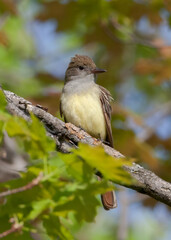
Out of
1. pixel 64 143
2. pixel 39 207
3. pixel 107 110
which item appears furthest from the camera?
pixel 107 110

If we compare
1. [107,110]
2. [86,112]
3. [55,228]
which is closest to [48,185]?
[55,228]

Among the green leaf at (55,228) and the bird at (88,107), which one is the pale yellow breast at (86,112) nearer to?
the bird at (88,107)

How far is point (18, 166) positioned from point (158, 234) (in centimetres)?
596

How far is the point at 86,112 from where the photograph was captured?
213 inches

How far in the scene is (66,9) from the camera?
6.91 m

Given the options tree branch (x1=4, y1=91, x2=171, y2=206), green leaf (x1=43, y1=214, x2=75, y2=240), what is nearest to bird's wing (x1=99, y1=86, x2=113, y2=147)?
tree branch (x1=4, y1=91, x2=171, y2=206)

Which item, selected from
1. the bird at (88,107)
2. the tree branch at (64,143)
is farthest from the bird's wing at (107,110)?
the tree branch at (64,143)

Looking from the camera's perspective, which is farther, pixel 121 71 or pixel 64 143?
pixel 121 71

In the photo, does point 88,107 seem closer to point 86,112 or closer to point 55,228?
point 86,112

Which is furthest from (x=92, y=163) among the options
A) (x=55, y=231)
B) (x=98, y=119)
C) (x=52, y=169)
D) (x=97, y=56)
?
(x=97, y=56)

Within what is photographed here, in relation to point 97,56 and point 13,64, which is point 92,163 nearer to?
point 97,56

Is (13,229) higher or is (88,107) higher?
(88,107)

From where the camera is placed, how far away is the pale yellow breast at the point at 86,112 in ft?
17.7

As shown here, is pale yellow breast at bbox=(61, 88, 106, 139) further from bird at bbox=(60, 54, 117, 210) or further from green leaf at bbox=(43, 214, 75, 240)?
green leaf at bbox=(43, 214, 75, 240)
